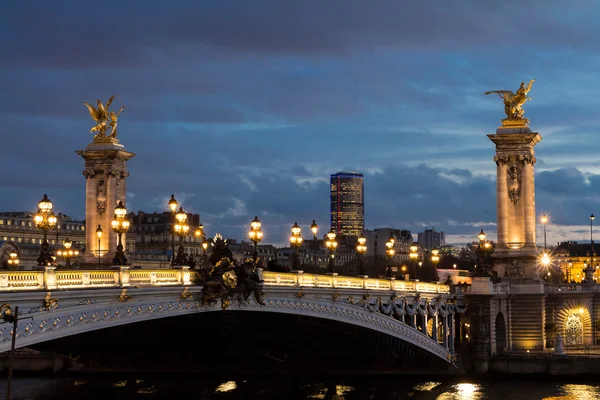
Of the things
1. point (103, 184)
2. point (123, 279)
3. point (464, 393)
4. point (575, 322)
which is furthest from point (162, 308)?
point (575, 322)

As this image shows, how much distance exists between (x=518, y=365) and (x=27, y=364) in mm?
32859

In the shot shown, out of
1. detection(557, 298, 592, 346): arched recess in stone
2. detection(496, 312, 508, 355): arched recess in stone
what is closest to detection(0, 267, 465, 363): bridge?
detection(496, 312, 508, 355): arched recess in stone

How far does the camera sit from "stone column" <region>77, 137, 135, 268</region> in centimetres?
8725

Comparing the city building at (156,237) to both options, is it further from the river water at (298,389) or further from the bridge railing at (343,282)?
the bridge railing at (343,282)

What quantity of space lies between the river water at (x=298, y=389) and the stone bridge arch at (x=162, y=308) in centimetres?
355

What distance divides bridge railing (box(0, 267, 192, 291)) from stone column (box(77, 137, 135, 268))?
124 feet

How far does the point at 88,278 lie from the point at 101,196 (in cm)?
4634

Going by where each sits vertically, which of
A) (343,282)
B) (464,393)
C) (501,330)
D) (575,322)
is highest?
(343,282)

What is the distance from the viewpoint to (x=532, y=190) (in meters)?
98.9

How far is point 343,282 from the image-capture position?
6738cm

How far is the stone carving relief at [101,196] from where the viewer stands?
87688 millimetres

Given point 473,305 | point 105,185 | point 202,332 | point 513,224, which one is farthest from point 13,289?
point 513,224

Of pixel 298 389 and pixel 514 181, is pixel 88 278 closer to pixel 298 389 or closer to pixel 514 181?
pixel 298 389

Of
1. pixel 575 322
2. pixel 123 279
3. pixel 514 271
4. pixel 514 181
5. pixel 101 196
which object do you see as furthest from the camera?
pixel 514 181
